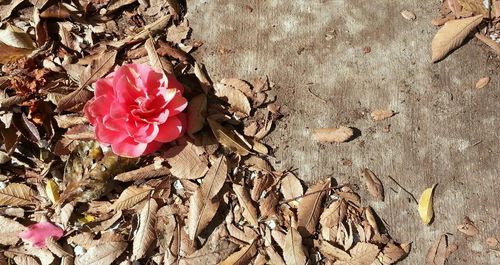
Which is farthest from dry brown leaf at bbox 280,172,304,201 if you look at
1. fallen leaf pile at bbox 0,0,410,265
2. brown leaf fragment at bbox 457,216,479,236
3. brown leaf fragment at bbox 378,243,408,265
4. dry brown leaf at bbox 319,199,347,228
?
brown leaf fragment at bbox 457,216,479,236

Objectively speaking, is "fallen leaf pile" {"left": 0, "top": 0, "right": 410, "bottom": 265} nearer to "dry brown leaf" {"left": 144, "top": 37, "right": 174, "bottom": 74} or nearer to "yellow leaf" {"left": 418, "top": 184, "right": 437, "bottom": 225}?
"dry brown leaf" {"left": 144, "top": 37, "right": 174, "bottom": 74}

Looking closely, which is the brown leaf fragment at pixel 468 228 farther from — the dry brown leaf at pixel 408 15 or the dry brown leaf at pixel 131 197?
the dry brown leaf at pixel 131 197

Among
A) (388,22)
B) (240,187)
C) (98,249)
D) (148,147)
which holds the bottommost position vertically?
(98,249)

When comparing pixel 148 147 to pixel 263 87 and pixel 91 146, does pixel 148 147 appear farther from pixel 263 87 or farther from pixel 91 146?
pixel 263 87

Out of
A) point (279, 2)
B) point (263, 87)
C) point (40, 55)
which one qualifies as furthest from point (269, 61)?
point (40, 55)

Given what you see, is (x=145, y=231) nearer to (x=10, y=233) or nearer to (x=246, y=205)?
(x=246, y=205)
